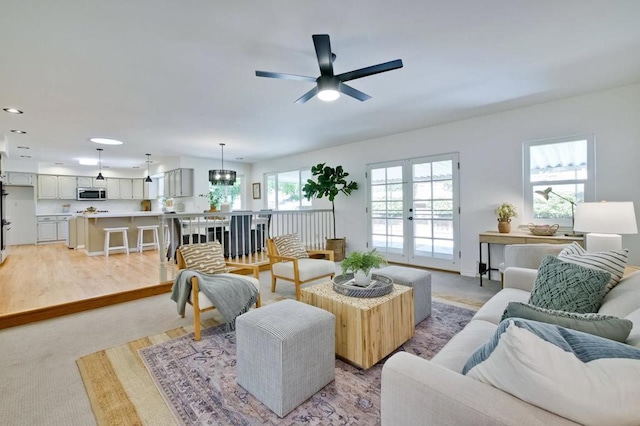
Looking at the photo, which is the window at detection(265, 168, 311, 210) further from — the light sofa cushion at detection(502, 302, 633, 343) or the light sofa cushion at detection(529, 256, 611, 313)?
the light sofa cushion at detection(502, 302, 633, 343)

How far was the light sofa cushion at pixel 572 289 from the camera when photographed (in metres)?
1.68

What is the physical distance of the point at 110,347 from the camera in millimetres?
2521

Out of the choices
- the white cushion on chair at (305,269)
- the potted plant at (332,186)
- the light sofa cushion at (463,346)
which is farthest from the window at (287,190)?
the light sofa cushion at (463,346)

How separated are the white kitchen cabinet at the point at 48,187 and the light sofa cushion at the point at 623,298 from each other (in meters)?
12.2

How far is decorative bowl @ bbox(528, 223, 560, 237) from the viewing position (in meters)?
3.76

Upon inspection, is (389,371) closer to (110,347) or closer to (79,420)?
(79,420)

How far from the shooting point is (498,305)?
218 centimetres

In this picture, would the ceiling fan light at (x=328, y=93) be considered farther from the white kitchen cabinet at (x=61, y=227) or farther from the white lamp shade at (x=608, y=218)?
the white kitchen cabinet at (x=61, y=227)

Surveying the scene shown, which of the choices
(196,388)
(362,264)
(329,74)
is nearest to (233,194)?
(329,74)

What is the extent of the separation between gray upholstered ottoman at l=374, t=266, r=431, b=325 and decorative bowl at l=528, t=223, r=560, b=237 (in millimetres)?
1923

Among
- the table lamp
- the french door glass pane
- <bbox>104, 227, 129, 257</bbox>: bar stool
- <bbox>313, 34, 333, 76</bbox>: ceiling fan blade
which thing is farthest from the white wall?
<bbox>104, 227, 129, 257</bbox>: bar stool

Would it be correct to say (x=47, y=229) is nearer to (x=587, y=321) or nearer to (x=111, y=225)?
(x=111, y=225)

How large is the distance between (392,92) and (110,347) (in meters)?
3.91

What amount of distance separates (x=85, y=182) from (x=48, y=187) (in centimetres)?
91
